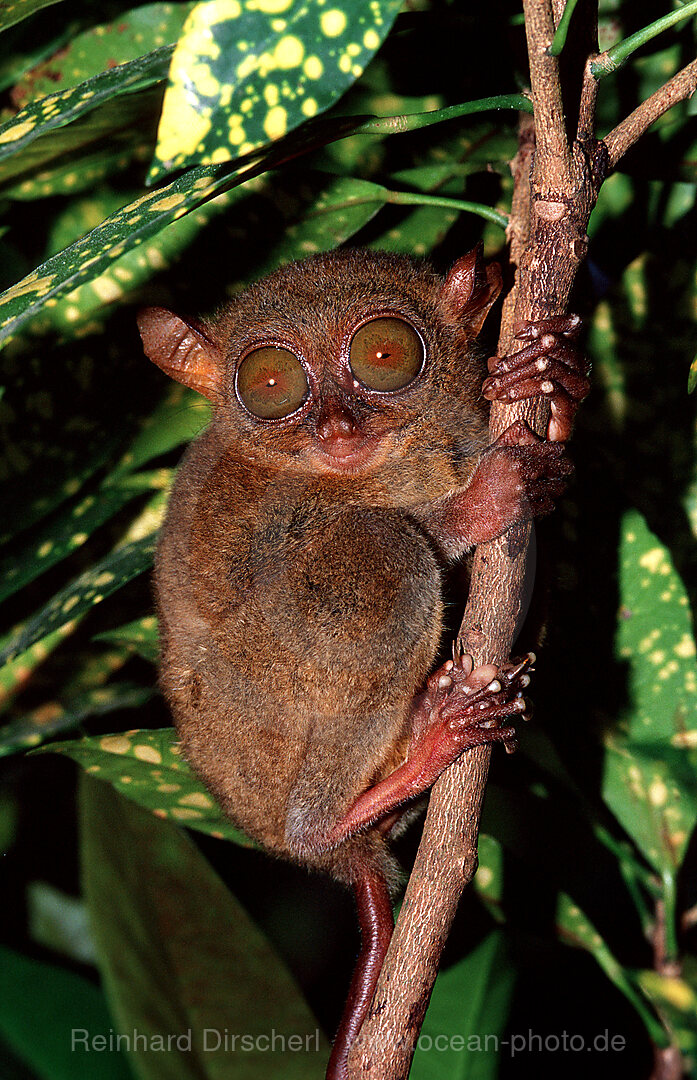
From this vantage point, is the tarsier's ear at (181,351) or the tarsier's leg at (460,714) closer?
the tarsier's leg at (460,714)

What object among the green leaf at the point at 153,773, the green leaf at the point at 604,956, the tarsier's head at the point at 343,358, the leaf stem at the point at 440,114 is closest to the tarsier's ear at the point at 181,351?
the tarsier's head at the point at 343,358

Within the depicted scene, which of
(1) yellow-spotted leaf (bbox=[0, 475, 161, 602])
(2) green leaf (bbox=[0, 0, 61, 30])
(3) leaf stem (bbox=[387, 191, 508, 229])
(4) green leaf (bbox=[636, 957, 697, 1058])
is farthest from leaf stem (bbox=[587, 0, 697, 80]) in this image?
(4) green leaf (bbox=[636, 957, 697, 1058])

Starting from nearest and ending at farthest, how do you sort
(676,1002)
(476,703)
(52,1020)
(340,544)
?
(476,703)
(340,544)
(52,1020)
(676,1002)

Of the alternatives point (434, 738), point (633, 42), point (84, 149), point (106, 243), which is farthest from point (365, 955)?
point (84, 149)

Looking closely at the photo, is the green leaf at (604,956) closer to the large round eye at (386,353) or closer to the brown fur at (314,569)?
the brown fur at (314,569)

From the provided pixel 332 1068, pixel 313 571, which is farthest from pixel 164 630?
pixel 332 1068

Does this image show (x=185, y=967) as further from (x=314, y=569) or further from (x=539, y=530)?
(x=539, y=530)

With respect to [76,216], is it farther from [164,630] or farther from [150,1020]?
[150,1020]
